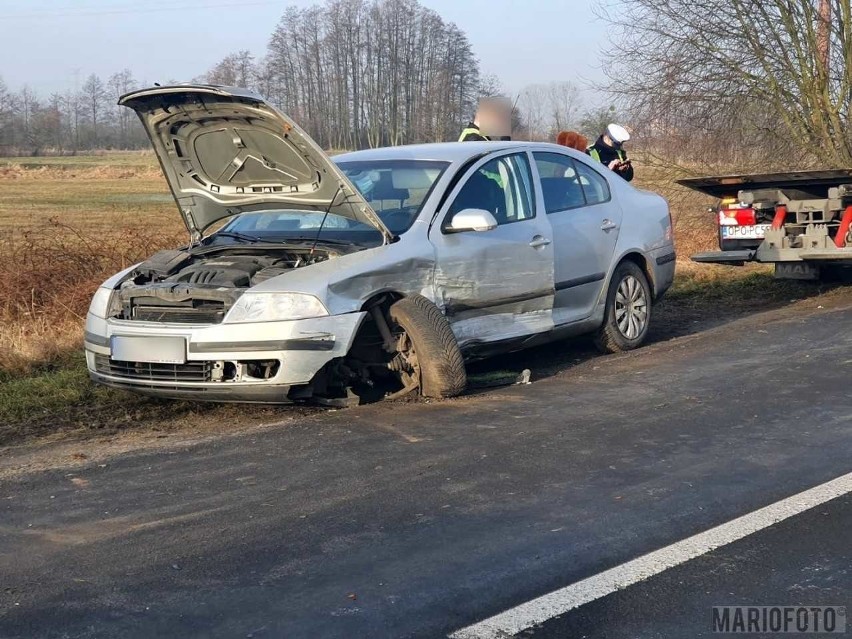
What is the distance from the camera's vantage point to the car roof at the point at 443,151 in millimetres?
7438

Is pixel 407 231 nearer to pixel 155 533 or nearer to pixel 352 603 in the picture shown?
pixel 155 533

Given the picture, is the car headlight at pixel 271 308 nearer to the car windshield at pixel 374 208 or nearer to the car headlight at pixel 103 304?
the car windshield at pixel 374 208

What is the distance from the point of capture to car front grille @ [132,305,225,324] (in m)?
6.12

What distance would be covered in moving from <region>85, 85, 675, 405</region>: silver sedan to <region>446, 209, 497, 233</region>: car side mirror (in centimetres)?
1

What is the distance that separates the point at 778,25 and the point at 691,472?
13.4 m

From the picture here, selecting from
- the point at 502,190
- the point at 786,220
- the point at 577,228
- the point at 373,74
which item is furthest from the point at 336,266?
the point at 373,74

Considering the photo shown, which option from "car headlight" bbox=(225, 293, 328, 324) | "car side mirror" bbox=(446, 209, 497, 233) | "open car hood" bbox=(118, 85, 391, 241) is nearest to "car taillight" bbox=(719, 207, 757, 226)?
"car side mirror" bbox=(446, 209, 497, 233)

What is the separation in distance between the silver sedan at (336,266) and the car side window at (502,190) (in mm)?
11

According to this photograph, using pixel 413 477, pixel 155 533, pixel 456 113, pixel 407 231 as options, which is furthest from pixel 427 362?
pixel 456 113

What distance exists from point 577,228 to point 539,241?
53cm

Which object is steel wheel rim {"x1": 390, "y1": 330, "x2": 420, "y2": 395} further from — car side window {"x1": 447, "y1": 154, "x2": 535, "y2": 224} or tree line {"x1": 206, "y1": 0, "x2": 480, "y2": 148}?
tree line {"x1": 206, "y1": 0, "x2": 480, "y2": 148}

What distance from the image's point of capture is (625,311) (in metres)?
8.45

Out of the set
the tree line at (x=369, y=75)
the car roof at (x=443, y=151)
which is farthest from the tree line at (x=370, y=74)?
the car roof at (x=443, y=151)

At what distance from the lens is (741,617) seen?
3432mm
